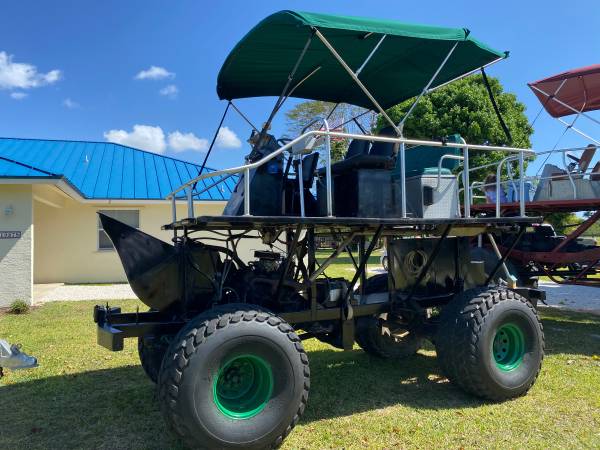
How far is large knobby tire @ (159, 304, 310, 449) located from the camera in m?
3.59

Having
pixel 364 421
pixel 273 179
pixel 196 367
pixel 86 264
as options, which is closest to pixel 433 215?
pixel 273 179

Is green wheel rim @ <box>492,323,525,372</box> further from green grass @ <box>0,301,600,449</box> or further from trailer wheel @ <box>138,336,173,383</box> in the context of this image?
trailer wheel @ <box>138,336,173,383</box>

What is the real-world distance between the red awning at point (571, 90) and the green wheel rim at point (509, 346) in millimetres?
5750

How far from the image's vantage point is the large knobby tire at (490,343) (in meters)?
4.76

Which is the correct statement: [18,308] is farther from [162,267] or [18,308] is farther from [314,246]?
[314,246]

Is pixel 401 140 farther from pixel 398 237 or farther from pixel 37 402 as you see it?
pixel 37 402

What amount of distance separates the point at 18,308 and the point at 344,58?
8680 mm

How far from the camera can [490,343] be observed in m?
4.85

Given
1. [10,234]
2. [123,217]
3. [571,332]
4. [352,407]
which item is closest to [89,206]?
[123,217]

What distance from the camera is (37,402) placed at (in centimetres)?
497

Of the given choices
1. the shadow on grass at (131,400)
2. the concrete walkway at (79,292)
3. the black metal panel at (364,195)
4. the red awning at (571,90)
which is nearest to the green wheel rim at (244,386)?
the shadow on grass at (131,400)

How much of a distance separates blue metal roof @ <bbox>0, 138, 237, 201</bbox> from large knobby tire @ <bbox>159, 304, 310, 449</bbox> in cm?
1117

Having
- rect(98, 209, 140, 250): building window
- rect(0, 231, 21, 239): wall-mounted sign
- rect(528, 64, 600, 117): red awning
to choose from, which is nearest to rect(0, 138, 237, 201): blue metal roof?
rect(98, 209, 140, 250): building window

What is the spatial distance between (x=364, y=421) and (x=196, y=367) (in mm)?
1664
